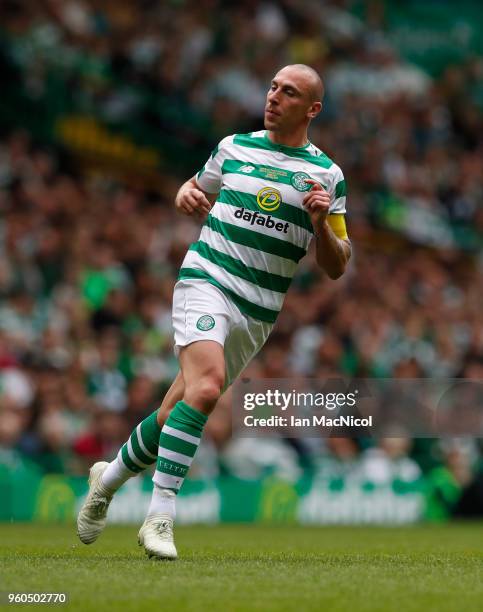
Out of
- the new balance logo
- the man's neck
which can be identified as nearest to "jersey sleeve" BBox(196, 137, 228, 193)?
the man's neck

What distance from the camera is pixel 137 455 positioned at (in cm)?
736

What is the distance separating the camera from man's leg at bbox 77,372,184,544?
733 cm

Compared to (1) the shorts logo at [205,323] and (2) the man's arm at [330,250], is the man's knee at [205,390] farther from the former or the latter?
(2) the man's arm at [330,250]

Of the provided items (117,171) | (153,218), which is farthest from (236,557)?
(117,171)

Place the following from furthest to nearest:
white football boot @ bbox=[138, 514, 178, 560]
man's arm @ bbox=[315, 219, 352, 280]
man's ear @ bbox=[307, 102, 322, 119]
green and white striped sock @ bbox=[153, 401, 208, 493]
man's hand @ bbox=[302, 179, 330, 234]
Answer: man's ear @ bbox=[307, 102, 322, 119], man's arm @ bbox=[315, 219, 352, 280], man's hand @ bbox=[302, 179, 330, 234], green and white striped sock @ bbox=[153, 401, 208, 493], white football boot @ bbox=[138, 514, 178, 560]

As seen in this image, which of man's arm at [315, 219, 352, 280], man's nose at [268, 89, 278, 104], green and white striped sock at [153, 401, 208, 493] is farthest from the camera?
man's nose at [268, 89, 278, 104]

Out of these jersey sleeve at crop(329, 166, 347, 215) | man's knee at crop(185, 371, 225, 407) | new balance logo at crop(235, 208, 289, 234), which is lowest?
man's knee at crop(185, 371, 225, 407)

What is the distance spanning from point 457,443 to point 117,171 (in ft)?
20.5

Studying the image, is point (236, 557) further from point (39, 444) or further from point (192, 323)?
point (39, 444)

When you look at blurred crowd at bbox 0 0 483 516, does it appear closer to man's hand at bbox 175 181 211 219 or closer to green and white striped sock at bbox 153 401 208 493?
man's hand at bbox 175 181 211 219

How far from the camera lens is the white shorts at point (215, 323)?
6.95m

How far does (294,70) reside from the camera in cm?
730

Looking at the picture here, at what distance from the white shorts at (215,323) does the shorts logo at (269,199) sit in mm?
520

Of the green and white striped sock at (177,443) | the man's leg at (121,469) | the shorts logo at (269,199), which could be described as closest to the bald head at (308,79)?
the shorts logo at (269,199)
